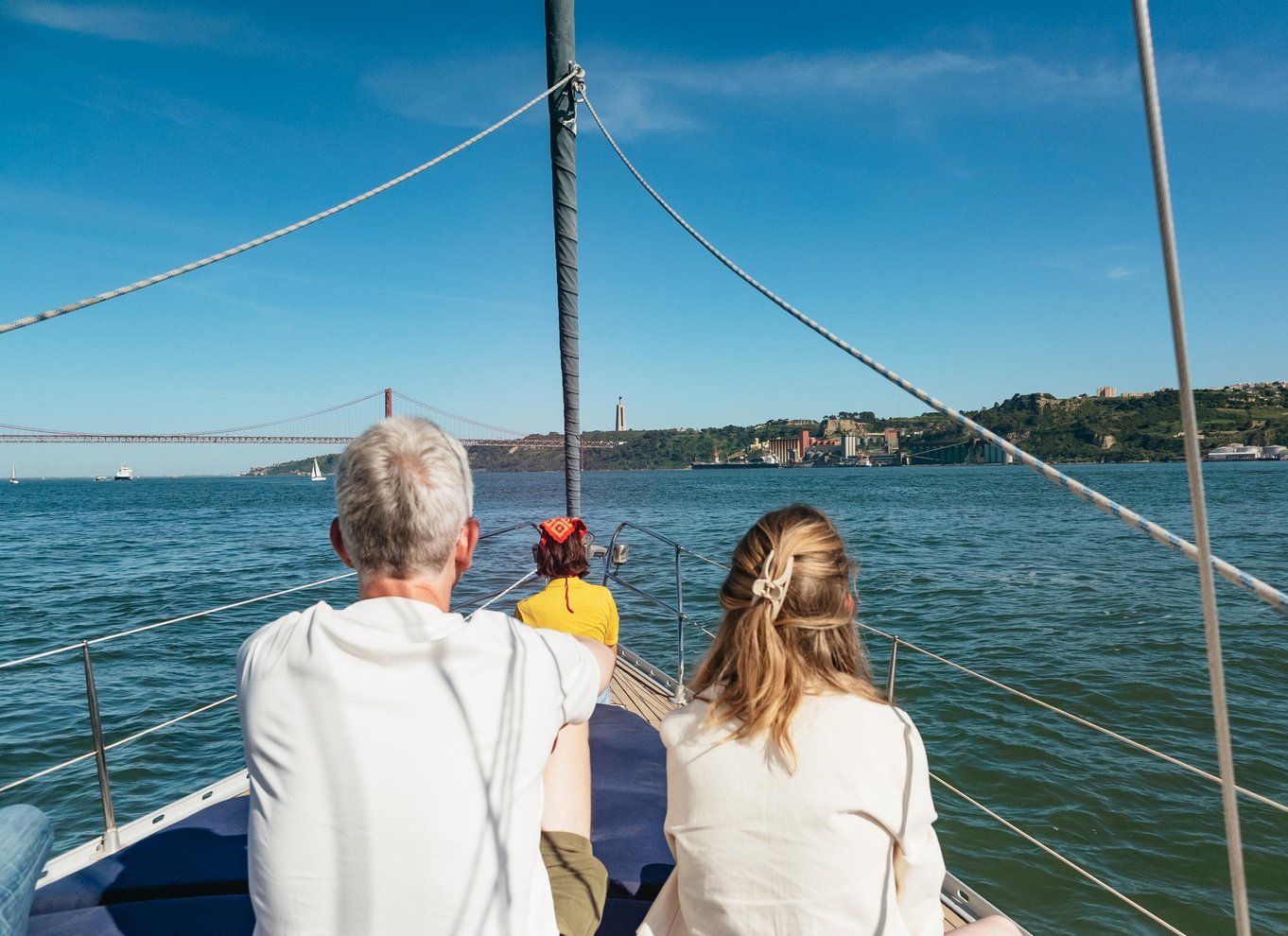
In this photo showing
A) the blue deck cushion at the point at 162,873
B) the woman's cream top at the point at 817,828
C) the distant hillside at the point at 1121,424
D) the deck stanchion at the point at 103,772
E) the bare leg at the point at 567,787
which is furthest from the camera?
the distant hillside at the point at 1121,424

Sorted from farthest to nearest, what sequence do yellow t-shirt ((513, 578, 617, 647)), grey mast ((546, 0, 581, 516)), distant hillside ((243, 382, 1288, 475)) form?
distant hillside ((243, 382, 1288, 475)) < grey mast ((546, 0, 581, 516)) < yellow t-shirt ((513, 578, 617, 647))

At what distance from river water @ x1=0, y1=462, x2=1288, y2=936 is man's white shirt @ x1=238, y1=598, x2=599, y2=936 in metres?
2.91

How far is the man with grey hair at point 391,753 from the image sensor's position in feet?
2.82

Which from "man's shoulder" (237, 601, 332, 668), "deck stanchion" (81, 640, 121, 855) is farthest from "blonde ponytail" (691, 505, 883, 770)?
"deck stanchion" (81, 640, 121, 855)

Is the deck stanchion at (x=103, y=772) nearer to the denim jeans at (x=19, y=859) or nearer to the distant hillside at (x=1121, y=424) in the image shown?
the denim jeans at (x=19, y=859)

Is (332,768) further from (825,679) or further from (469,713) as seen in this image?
(825,679)

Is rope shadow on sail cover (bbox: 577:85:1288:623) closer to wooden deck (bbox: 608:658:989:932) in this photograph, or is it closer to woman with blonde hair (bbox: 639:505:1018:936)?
woman with blonde hair (bbox: 639:505:1018:936)

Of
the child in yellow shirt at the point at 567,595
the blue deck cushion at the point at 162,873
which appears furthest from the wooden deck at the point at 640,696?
the blue deck cushion at the point at 162,873

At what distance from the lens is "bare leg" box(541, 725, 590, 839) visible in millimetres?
1371

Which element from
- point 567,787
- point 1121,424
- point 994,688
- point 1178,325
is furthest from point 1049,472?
point 1121,424

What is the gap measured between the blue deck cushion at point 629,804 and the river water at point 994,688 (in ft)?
5.36

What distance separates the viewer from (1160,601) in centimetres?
1098

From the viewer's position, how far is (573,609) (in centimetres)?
234

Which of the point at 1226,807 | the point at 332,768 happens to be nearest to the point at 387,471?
the point at 332,768
